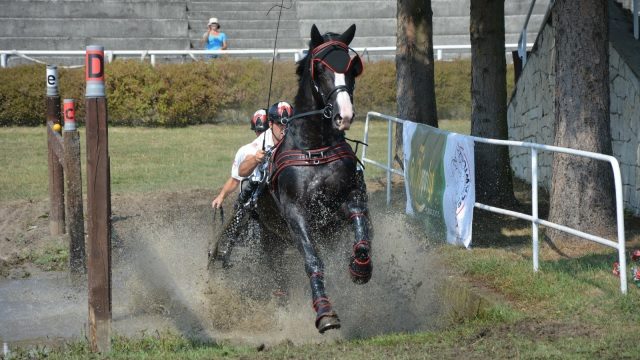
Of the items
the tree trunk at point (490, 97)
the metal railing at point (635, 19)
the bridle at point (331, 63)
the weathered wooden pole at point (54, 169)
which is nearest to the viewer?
the bridle at point (331, 63)

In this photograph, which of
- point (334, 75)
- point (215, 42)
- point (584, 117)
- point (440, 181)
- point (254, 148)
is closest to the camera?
→ point (334, 75)

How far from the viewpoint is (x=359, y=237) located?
7.14m

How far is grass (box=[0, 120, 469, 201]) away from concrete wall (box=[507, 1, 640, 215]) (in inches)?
101

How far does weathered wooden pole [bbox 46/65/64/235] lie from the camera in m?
11.1

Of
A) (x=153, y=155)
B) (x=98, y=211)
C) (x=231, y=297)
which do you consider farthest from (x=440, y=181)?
(x=153, y=155)

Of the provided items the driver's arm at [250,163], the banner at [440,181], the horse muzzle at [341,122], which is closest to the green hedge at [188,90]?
the banner at [440,181]

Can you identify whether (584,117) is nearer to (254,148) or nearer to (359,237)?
(359,237)

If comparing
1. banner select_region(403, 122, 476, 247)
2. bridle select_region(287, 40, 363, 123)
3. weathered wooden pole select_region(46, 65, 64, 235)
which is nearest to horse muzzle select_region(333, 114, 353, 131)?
bridle select_region(287, 40, 363, 123)

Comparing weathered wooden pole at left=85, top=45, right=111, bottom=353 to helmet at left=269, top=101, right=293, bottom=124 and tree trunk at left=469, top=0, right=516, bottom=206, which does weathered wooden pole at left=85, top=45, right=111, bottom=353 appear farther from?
tree trunk at left=469, top=0, right=516, bottom=206

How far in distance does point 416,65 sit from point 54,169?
17.2 feet

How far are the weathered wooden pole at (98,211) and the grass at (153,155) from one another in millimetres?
7674

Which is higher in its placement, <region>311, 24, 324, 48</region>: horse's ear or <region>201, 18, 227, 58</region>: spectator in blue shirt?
<region>201, 18, 227, 58</region>: spectator in blue shirt

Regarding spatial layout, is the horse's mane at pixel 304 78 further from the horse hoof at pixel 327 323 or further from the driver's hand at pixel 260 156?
the horse hoof at pixel 327 323

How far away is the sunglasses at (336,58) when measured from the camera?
23.0ft
